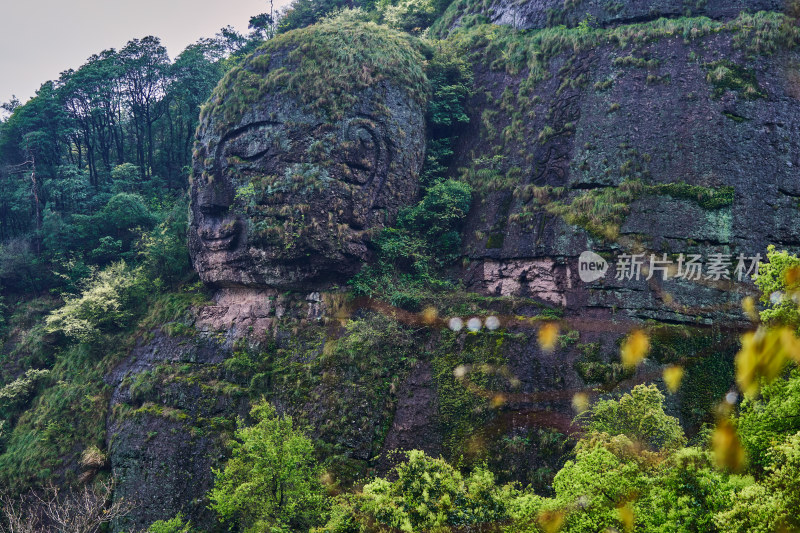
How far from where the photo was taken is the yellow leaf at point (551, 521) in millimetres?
9000

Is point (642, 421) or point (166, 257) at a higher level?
point (166, 257)

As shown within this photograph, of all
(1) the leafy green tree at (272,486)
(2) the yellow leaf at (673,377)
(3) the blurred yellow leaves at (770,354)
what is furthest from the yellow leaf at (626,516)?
(1) the leafy green tree at (272,486)

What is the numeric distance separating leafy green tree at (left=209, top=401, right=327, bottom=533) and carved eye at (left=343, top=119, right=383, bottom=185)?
34.6ft

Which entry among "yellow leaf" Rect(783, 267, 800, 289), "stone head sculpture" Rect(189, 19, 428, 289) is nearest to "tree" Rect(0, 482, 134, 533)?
"stone head sculpture" Rect(189, 19, 428, 289)

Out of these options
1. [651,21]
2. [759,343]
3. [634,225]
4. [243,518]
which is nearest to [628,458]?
[759,343]

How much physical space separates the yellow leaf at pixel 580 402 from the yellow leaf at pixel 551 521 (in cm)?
469

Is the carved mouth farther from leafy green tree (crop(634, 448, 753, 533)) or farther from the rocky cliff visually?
leafy green tree (crop(634, 448, 753, 533))

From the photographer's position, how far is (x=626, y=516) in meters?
8.48

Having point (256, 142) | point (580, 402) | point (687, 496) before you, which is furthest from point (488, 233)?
point (687, 496)

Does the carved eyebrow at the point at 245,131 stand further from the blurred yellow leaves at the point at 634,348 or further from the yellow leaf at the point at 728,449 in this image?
the yellow leaf at the point at 728,449

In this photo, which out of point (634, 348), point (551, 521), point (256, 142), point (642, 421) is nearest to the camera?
point (551, 521)

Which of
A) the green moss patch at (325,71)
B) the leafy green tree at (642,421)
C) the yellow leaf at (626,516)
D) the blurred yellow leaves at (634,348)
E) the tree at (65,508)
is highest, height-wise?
the green moss patch at (325,71)

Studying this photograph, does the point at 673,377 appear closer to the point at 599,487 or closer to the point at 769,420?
the point at 769,420

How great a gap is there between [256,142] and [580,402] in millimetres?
15964
